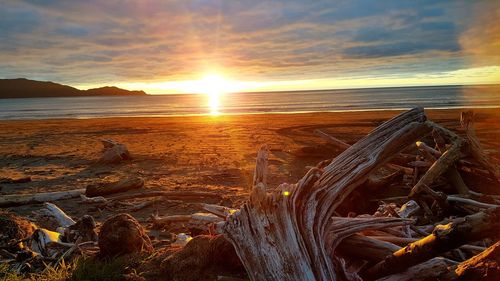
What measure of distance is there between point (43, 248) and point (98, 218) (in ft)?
8.60

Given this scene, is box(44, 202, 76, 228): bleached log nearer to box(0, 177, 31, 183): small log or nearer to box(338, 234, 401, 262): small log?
box(0, 177, 31, 183): small log

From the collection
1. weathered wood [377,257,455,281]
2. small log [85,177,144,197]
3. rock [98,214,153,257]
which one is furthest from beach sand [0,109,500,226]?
weathered wood [377,257,455,281]

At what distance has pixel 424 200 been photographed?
6.30 metres

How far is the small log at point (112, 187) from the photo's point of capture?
365 inches

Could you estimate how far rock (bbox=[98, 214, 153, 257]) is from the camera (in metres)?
4.55

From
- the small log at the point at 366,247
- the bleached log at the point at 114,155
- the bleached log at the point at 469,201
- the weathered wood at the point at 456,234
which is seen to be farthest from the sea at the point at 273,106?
the weathered wood at the point at 456,234

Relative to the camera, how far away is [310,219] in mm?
3236

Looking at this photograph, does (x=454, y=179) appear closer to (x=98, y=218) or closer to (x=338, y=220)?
(x=338, y=220)

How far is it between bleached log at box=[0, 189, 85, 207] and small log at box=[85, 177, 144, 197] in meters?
0.31

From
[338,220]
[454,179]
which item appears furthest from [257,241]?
[454,179]

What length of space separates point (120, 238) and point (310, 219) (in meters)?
2.41

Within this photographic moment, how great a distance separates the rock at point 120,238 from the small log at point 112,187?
4.90m

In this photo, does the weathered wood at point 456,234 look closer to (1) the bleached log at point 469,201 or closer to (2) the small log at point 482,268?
(2) the small log at point 482,268

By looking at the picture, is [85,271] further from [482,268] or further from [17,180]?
[17,180]
